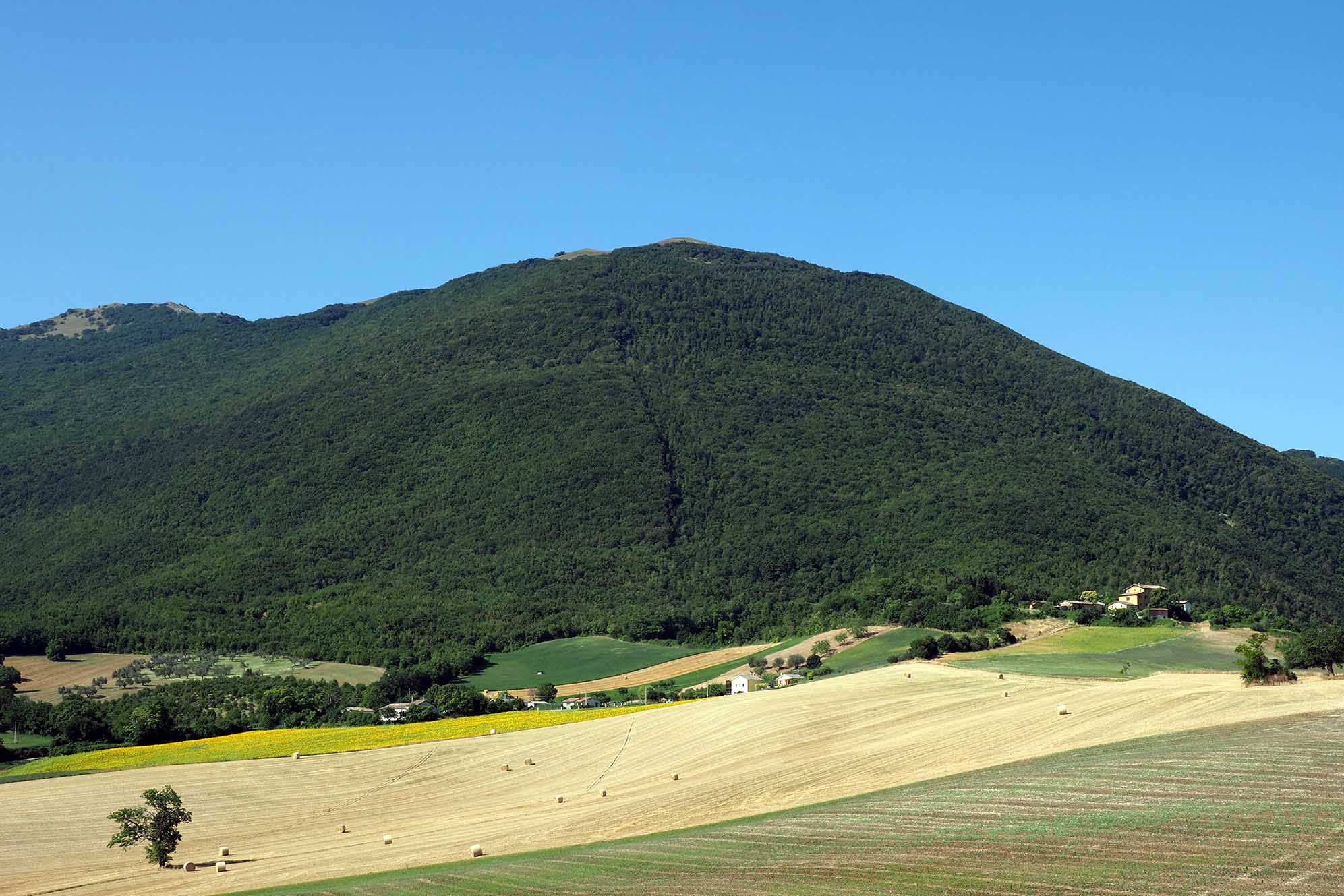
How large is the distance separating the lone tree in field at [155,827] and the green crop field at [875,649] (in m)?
56.2

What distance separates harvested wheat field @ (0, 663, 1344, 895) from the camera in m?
47.6

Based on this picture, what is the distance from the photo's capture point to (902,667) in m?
75.9

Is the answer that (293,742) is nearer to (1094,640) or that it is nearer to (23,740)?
(23,740)

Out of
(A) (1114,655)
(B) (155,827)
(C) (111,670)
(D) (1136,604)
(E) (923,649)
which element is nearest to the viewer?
(B) (155,827)

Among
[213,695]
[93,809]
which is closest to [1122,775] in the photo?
[93,809]

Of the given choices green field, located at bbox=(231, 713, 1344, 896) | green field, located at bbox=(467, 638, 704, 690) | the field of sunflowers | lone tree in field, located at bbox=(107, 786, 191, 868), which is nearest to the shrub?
the field of sunflowers

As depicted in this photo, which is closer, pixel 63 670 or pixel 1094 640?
pixel 1094 640

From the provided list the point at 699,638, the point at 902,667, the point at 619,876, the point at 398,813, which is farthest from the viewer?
the point at 699,638

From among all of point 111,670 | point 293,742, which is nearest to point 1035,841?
point 293,742

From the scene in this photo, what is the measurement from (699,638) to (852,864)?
12684cm

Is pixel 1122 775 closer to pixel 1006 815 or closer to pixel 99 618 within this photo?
pixel 1006 815

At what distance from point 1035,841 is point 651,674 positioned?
321 ft

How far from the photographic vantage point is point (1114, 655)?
8300 cm

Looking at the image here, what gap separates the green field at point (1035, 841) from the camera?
3147cm
